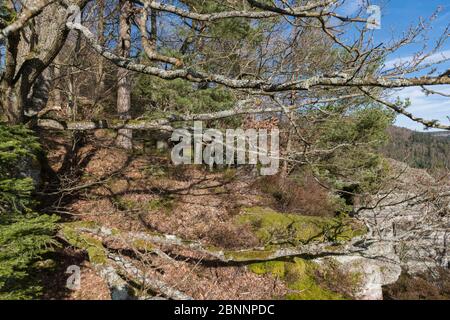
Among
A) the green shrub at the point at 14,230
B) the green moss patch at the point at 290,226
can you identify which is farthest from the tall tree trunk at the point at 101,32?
the green moss patch at the point at 290,226

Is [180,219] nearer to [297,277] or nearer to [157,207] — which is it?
[157,207]

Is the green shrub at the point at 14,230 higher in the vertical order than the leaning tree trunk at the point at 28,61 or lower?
lower

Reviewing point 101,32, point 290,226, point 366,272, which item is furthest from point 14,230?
point 366,272

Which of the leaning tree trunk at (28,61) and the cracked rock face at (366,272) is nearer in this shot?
the leaning tree trunk at (28,61)

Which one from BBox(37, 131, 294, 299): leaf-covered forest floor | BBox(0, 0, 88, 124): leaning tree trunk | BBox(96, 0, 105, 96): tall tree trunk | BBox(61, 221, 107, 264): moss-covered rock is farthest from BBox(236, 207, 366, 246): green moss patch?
BBox(0, 0, 88, 124): leaning tree trunk

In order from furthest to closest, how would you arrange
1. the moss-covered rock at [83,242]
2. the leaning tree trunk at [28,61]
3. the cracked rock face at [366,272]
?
the cracked rock face at [366,272] < the moss-covered rock at [83,242] < the leaning tree trunk at [28,61]

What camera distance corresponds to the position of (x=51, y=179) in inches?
249

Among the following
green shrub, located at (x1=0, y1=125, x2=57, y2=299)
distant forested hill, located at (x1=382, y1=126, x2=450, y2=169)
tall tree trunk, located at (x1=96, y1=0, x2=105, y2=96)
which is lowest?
green shrub, located at (x1=0, y1=125, x2=57, y2=299)

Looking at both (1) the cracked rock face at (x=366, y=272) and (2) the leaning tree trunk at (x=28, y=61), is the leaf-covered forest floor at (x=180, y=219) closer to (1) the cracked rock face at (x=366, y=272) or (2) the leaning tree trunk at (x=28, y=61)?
(1) the cracked rock face at (x=366, y=272)

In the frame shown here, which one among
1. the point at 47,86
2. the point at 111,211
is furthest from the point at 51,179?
the point at 47,86

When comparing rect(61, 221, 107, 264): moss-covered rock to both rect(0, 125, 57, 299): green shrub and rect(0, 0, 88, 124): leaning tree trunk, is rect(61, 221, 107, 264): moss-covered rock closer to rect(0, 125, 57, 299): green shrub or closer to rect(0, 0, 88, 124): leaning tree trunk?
rect(0, 125, 57, 299): green shrub

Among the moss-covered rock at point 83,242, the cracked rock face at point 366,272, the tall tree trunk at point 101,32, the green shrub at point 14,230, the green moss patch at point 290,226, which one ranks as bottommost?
the cracked rock face at point 366,272

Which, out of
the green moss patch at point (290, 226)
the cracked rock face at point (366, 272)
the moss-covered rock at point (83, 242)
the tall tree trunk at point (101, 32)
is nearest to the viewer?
the moss-covered rock at point (83, 242)

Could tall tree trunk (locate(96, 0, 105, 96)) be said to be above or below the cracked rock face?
above
